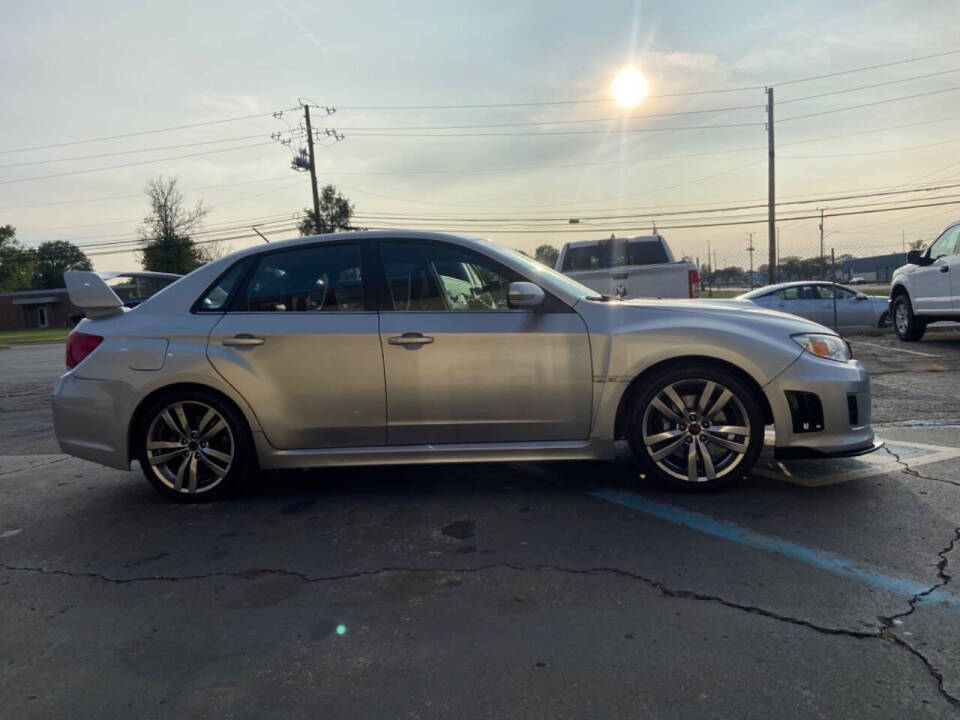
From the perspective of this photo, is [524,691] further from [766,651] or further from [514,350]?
[514,350]

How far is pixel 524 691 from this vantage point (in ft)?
7.80

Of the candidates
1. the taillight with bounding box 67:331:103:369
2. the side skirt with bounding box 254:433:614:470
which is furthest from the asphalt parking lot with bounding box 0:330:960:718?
the taillight with bounding box 67:331:103:369

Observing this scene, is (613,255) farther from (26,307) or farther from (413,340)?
(26,307)

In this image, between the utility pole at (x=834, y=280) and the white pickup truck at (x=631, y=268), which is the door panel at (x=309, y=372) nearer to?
the white pickup truck at (x=631, y=268)

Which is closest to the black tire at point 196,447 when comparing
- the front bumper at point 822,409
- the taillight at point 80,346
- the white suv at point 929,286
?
the taillight at point 80,346

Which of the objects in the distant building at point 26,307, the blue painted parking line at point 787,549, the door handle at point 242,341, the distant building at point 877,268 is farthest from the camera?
the distant building at point 26,307

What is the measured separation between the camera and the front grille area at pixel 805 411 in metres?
4.15

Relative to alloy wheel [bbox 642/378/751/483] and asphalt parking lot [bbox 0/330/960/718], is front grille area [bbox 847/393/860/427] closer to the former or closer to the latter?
asphalt parking lot [bbox 0/330/960/718]

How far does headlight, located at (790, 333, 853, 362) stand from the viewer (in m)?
4.24

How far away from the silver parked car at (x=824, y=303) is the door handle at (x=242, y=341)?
1367 centimetres

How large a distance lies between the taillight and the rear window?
9022 millimetres

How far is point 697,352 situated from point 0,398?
10563 mm

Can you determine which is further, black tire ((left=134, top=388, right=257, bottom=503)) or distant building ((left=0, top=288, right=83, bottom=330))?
distant building ((left=0, top=288, right=83, bottom=330))

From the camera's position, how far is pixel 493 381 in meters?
4.28
